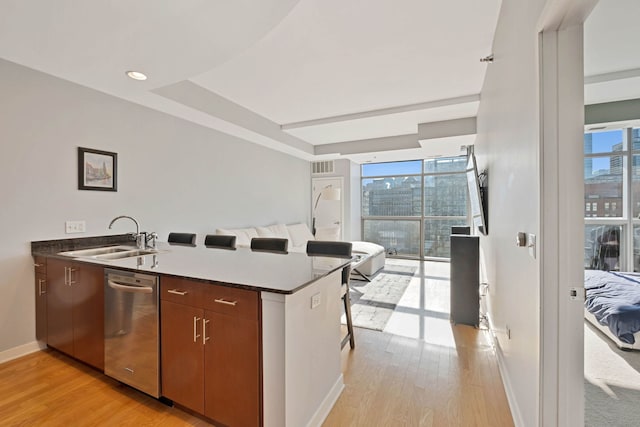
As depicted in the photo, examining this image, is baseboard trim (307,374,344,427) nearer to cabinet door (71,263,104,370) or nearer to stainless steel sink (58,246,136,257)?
cabinet door (71,263,104,370)

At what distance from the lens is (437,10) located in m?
2.12

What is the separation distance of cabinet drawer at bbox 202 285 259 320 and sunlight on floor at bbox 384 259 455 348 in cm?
201

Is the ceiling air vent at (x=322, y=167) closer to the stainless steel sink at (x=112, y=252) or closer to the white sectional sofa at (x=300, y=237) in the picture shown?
the white sectional sofa at (x=300, y=237)

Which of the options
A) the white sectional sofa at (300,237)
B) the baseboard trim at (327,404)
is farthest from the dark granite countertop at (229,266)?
the white sectional sofa at (300,237)

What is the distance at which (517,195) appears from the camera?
5.35 feet

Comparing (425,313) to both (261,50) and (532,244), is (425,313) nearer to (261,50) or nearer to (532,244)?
(532,244)

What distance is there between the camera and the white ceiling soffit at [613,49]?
75.8 inches

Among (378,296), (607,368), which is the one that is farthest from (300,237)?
(607,368)

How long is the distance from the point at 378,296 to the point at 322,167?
13.5 ft

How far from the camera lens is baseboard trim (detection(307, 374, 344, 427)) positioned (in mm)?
1579

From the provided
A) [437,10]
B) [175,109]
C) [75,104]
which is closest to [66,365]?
[75,104]

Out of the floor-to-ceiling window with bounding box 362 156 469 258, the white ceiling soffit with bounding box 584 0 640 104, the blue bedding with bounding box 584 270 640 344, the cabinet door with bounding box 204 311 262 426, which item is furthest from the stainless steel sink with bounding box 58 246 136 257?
the floor-to-ceiling window with bounding box 362 156 469 258

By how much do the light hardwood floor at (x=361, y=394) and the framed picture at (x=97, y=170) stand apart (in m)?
1.61

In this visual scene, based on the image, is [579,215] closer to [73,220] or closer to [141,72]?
[141,72]
